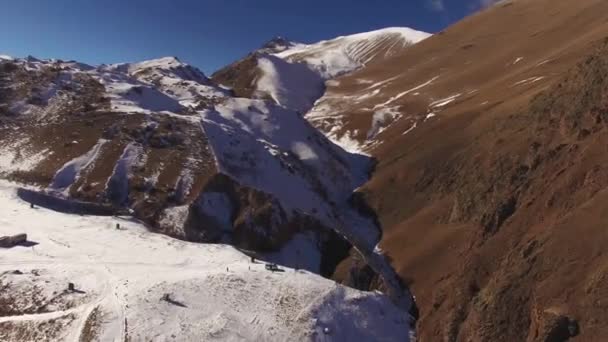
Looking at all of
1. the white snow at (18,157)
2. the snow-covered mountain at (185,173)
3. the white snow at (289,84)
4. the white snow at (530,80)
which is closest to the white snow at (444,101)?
the white snow at (530,80)

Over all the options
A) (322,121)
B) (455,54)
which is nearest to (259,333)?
(322,121)

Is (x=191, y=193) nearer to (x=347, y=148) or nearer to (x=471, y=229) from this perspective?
(x=471, y=229)

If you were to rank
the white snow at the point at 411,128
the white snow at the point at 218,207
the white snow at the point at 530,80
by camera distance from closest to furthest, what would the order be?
1. the white snow at the point at 218,207
2. the white snow at the point at 530,80
3. the white snow at the point at 411,128

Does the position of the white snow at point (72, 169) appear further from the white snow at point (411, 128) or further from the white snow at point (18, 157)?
the white snow at point (411, 128)

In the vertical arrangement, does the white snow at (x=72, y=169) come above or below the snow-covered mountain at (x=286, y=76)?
below

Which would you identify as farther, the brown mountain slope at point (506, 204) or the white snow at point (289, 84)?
the white snow at point (289, 84)

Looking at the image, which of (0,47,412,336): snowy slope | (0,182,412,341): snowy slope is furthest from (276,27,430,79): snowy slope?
(0,182,412,341): snowy slope

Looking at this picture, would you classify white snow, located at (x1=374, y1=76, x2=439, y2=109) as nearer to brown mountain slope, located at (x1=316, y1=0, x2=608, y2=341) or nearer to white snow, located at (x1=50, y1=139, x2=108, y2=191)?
brown mountain slope, located at (x1=316, y1=0, x2=608, y2=341)
